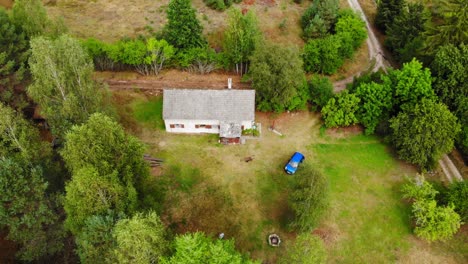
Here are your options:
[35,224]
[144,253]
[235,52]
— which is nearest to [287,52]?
[235,52]

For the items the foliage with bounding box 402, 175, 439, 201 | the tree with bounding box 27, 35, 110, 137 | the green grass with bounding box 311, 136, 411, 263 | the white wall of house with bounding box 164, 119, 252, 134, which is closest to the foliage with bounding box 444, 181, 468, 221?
the foliage with bounding box 402, 175, 439, 201

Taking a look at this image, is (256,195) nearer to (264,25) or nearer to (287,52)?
(287,52)

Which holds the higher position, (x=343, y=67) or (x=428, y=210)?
(x=343, y=67)

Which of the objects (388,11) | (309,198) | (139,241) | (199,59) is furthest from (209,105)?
(388,11)

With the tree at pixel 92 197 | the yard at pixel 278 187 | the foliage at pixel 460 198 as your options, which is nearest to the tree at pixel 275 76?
the yard at pixel 278 187

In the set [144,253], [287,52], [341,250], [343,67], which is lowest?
[341,250]

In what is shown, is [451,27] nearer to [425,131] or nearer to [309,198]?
[425,131]

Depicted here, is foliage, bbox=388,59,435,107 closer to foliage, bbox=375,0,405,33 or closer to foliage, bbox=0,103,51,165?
foliage, bbox=375,0,405,33

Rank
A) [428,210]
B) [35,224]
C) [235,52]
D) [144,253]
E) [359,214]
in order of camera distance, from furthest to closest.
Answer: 1. [235,52]
2. [359,214]
3. [428,210]
4. [35,224]
5. [144,253]
